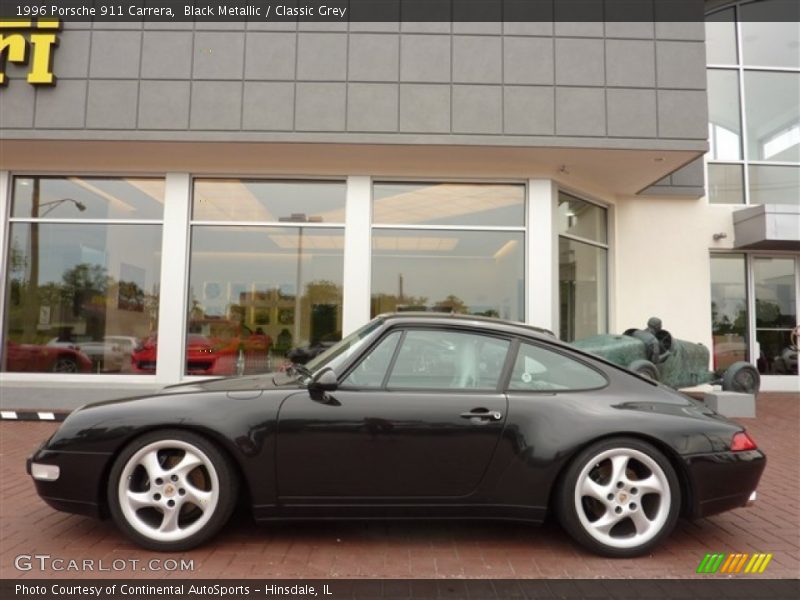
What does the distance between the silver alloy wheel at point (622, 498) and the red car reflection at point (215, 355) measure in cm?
645

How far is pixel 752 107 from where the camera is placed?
11.2 m

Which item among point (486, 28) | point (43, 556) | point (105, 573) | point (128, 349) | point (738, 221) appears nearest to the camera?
point (105, 573)

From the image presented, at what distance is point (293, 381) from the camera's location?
11.0 ft

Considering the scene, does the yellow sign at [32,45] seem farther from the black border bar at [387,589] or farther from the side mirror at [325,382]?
the black border bar at [387,589]

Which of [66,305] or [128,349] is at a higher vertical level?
[66,305]

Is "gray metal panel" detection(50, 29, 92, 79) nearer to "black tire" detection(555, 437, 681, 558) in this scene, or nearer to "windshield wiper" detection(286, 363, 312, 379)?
"windshield wiper" detection(286, 363, 312, 379)

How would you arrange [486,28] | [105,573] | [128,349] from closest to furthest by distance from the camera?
[105,573] < [486,28] < [128,349]

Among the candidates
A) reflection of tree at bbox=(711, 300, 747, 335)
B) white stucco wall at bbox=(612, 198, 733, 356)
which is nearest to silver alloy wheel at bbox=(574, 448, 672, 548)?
white stucco wall at bbox=(612, 198, 733, 356)

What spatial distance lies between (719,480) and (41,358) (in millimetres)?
9219

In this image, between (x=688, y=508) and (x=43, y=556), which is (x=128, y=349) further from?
(x=688, y=508)

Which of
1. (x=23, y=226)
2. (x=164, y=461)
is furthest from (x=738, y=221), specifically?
(x=23, y=226)

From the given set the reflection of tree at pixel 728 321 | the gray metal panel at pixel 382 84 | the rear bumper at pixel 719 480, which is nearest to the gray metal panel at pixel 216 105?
the gray metal panel at pixel 382 84

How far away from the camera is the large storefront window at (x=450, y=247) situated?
8594mm

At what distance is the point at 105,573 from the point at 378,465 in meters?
1.49
